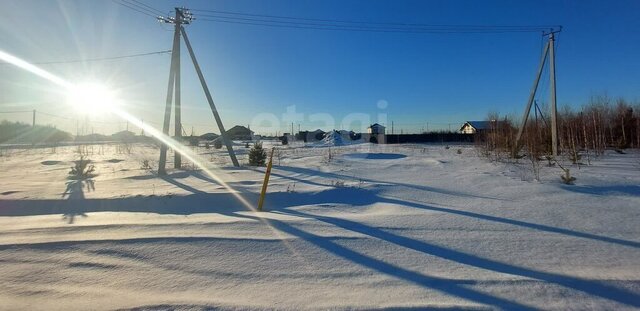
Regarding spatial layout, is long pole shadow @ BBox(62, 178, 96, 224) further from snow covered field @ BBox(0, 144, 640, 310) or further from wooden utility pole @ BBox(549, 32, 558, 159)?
wooden utility pole @ BBox(549, 32, 558, 159)

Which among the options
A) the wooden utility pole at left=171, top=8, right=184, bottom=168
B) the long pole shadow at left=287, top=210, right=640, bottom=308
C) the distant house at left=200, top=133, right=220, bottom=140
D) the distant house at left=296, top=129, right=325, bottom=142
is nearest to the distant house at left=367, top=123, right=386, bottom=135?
the distant house at left=296, top=129, right=325, bottom=142

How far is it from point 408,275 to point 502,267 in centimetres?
88

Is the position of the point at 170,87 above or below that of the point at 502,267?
above

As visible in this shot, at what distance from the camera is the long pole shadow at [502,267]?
2502 mm

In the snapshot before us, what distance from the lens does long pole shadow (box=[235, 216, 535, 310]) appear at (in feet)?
7.86

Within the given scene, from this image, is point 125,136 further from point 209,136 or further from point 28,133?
point 209,136

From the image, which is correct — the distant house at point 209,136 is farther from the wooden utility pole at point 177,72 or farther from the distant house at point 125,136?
the wooden utility pole at point 177,72

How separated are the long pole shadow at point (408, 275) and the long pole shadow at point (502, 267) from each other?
20.7 inches

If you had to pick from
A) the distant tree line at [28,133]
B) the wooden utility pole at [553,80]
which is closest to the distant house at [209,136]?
the distant tree line at [28,133]

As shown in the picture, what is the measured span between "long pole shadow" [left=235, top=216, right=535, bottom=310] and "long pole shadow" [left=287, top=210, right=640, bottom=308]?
525mm

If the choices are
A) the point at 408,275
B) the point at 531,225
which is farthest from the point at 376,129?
the point at 408,275

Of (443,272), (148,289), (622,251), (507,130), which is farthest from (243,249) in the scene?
(507,130)

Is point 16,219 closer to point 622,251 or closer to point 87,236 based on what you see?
point 87,236

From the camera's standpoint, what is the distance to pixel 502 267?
301cm
